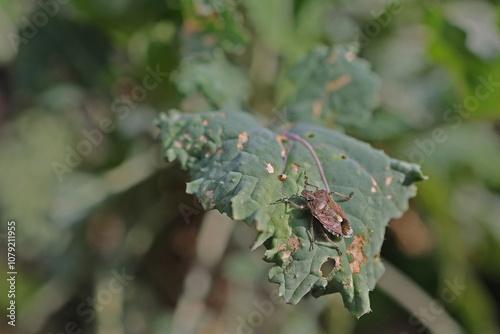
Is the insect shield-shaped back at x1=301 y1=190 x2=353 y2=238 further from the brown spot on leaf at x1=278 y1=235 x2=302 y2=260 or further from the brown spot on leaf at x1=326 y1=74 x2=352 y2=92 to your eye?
the brown spot on leaf at x1=326 y1=74 x2=352 y2=92

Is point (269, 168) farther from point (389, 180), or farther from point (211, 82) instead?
point (211, 82)

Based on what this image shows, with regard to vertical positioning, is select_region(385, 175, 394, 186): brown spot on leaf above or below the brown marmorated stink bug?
above

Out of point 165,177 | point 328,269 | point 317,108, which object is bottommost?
point 165,177

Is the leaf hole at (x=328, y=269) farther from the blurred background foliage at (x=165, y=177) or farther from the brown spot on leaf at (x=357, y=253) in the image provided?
the blurred background foliage at (x=165, y=177)

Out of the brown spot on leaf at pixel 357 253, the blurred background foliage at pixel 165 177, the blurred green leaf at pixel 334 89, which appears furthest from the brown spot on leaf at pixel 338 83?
the brown spot on leaf at pixel 357 253

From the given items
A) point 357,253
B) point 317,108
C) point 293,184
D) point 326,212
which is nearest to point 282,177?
point 293,184

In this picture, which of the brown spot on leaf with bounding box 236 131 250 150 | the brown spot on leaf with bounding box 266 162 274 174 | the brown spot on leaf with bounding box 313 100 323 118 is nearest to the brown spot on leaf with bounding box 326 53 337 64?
the brown spot on leaf with bounding box 313 100 323 118

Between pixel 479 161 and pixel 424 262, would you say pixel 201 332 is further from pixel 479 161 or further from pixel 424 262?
pixel 479 161
